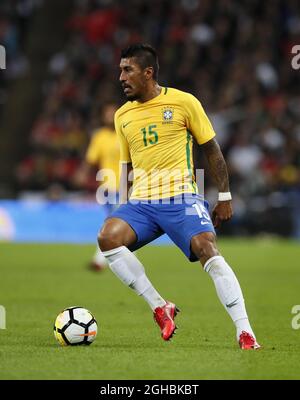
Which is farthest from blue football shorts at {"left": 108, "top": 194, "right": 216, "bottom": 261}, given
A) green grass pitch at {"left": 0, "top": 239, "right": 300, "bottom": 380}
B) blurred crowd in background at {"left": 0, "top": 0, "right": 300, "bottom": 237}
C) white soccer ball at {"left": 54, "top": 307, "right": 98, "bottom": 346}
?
blurred crowd in background at {"left": 0, "top": 0, "right": 300, "bottom": 237}

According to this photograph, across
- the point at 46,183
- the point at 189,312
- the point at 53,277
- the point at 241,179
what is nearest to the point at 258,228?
the point at 241,179

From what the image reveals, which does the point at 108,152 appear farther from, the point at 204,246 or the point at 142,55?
the point at 204,246

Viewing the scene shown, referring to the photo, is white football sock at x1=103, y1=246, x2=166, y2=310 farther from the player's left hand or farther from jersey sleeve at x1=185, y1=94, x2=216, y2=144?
jersey sleeve at x1=185, y1=94, x2=216, y2=144

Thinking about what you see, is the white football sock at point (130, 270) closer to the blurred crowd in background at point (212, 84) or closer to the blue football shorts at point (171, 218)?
the blue football shorts at point (171, 218)

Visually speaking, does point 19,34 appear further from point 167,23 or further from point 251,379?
point 251,379

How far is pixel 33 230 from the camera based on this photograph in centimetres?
2227

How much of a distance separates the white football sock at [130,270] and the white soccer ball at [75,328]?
0.43 metres

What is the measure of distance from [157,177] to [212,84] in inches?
635

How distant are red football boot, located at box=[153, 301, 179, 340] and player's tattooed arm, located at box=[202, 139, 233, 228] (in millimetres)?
755

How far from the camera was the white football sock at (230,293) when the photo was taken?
7.59 meters

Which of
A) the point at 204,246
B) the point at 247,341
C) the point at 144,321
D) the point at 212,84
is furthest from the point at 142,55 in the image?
the point at 212,84

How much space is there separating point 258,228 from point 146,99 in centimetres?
1449

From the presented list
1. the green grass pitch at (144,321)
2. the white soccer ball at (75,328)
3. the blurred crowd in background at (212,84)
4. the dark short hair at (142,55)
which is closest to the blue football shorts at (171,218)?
the white soccer ball at (75,328)

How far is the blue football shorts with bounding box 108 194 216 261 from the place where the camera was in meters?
7.82
